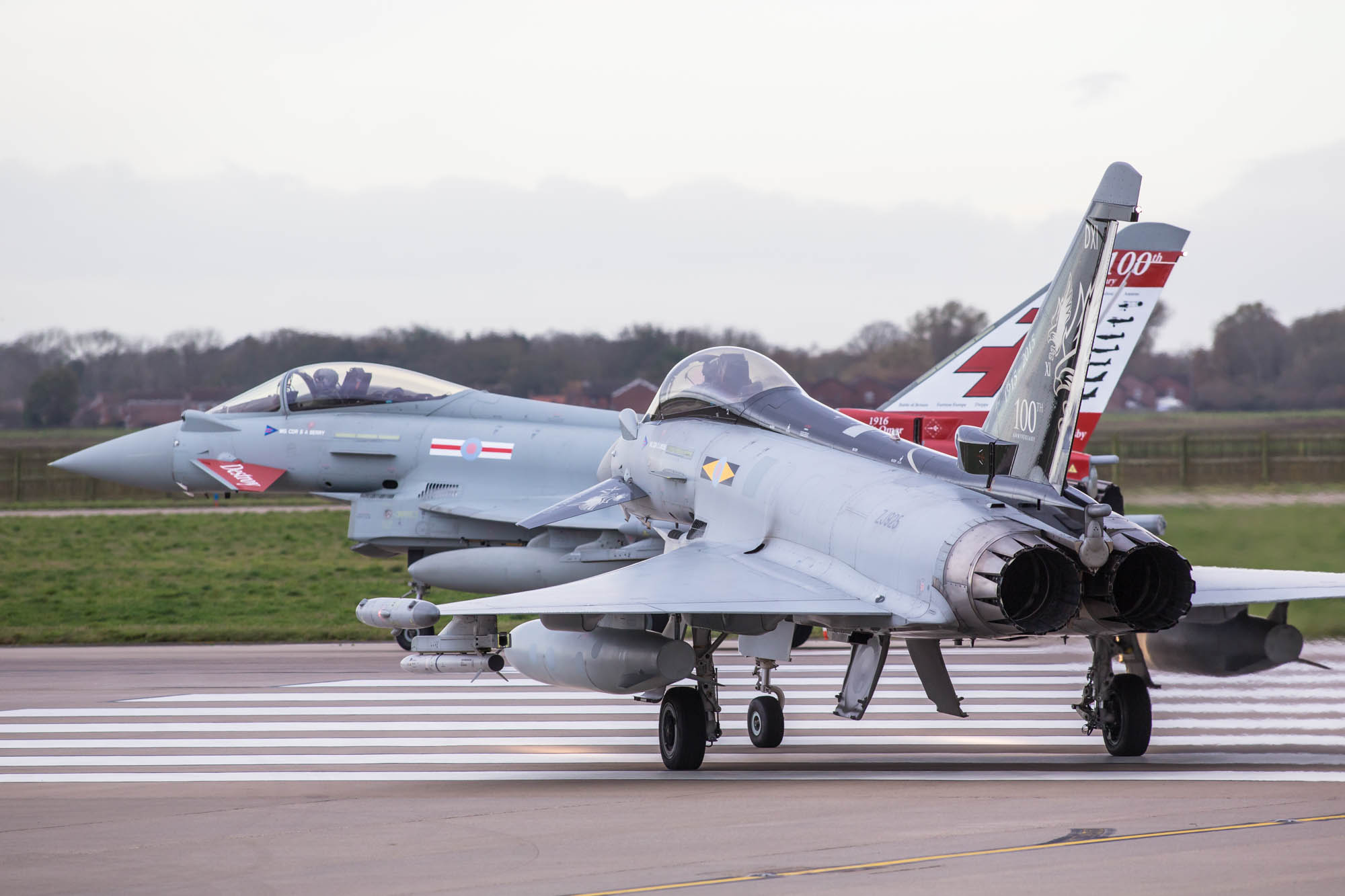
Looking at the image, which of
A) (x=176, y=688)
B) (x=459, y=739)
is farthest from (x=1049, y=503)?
(x=176, y=688)

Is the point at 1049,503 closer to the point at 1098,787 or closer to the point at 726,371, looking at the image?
the point at 1098,787

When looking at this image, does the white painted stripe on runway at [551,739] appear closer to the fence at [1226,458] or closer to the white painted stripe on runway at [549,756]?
the white painted stripe on runway at [549,756]

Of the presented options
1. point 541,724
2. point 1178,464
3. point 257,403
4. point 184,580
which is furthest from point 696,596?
point 184,580

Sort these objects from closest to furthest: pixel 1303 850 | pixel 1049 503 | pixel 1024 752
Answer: pixel 1303 850
pixel 1049 503
pixel 1024 752

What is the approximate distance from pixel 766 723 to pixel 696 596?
1.97 m

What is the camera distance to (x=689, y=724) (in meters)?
10.5

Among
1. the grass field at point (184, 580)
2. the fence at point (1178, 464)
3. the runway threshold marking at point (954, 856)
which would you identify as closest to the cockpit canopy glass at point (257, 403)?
the grass field at point (184, 580)

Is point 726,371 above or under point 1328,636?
above

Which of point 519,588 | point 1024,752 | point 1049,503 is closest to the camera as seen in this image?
point 1049,503

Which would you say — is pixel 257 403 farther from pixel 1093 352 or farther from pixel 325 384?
pixel 1093 352

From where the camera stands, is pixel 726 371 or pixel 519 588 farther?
pixel 519 588

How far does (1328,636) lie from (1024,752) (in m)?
7.99

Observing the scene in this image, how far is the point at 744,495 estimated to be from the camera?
11305 millimetres

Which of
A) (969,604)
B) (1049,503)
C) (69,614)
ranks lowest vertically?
(69,614)
